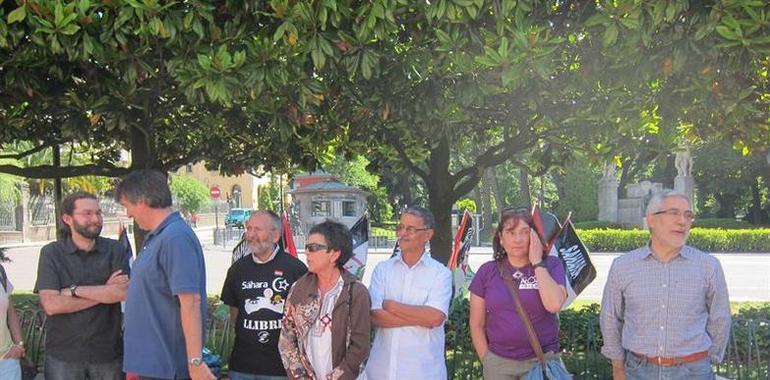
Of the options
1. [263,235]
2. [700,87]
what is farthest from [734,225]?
[263,235]

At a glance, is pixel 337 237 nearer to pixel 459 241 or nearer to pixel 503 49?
pixel 503 49

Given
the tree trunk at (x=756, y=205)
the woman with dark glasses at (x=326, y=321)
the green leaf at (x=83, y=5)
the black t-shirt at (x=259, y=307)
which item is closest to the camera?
the woman with dark glasses at (x=326, y=321)

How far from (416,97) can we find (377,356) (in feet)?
8.53

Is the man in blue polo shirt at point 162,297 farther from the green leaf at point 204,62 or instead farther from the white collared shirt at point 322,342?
the green leaf at point 204,62

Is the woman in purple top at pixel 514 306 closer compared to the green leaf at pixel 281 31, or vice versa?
the woman in purple top at pixel 514 306

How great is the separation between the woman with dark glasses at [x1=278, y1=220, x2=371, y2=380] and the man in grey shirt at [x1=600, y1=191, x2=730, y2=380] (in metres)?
1.45

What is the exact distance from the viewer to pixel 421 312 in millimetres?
4047

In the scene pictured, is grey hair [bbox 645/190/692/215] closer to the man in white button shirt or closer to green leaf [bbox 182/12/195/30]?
the man in white button shirt

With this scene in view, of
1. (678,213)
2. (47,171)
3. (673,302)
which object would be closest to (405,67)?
(678,213)

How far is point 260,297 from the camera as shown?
428cm

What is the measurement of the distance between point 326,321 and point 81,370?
5.00 ft

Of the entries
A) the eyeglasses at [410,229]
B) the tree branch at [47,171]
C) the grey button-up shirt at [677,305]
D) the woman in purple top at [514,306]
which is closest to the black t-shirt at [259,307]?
the eyeglasses at [410,229]

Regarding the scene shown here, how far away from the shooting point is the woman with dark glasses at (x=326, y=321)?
3.83m

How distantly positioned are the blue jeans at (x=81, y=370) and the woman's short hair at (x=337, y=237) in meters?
1.46
